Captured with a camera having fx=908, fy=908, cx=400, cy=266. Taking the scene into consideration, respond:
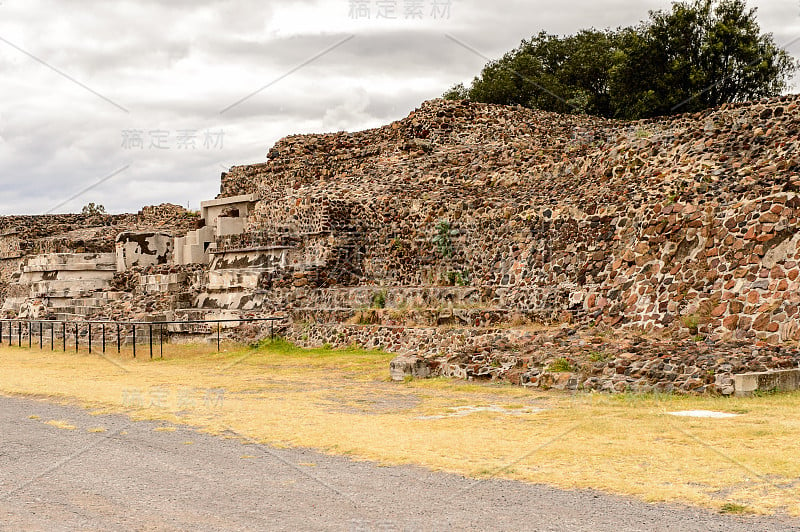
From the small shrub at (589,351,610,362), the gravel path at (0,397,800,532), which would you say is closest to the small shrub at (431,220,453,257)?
the small shrub at (589,351,610,362)

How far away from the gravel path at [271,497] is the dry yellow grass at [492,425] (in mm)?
424

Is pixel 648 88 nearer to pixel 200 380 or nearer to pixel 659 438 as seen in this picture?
pixel 200 380

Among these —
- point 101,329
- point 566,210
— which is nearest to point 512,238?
point 566,210

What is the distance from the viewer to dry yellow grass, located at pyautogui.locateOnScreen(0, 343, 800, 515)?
287 inches

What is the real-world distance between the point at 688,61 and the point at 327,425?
26.1 metres

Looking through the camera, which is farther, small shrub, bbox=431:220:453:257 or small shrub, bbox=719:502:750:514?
small shrub, bbox=431:220:453:257

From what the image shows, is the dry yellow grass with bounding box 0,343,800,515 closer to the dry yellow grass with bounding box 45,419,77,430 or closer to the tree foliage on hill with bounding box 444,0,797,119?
the dry yellow grass with bounding box 45,419,77,430

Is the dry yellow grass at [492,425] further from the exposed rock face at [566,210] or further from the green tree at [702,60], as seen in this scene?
the green tree at [702,60]

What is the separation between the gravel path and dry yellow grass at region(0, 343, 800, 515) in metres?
0.42

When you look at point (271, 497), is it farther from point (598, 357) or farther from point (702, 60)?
point (702, 60)

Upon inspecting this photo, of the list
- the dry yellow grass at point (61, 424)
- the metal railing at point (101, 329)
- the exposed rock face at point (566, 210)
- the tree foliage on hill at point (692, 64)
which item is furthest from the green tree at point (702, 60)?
the dry yellow grass at point (61, 424)

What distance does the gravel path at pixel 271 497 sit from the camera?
6.03m

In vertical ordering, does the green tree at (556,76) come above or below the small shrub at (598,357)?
above

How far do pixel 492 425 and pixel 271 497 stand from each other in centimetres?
386
